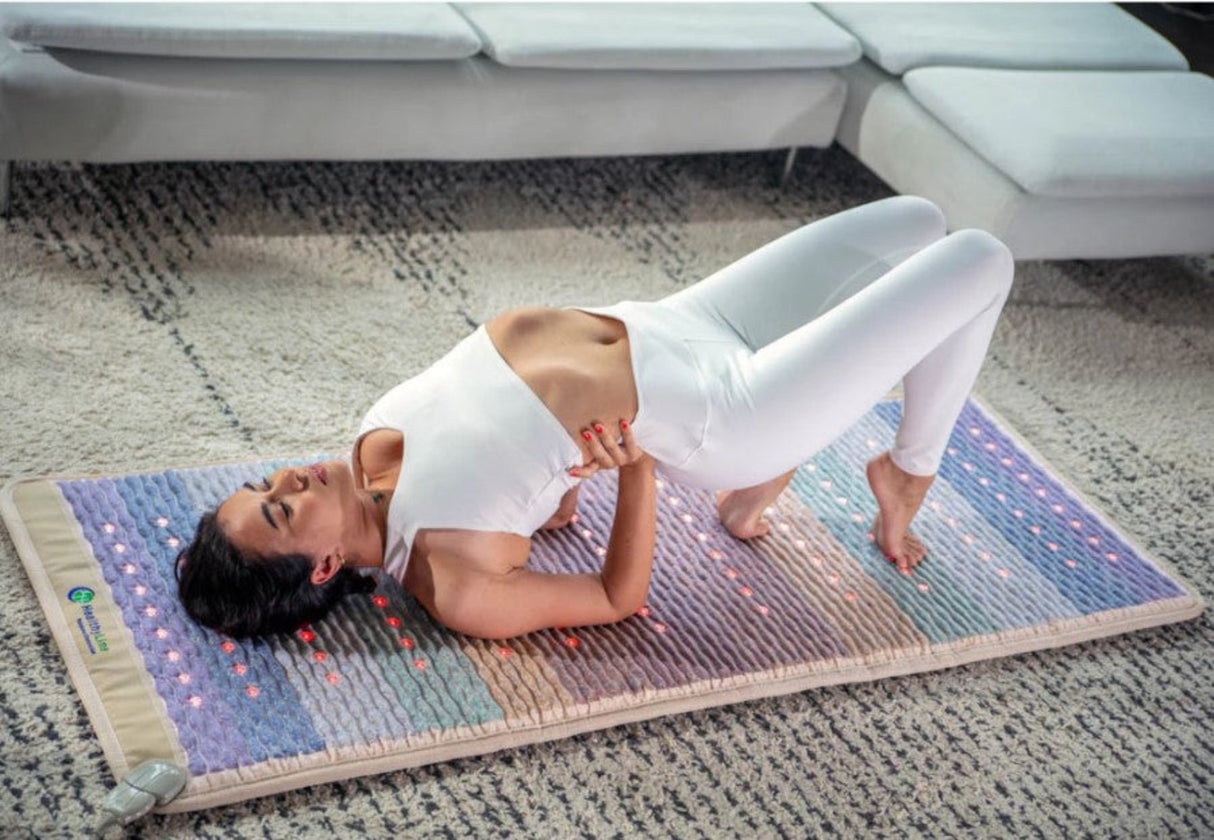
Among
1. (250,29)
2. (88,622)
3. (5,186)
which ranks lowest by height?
(88,622)

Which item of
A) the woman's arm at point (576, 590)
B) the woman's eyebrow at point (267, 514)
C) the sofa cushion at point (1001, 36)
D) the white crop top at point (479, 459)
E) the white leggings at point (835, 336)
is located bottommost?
the woman's arm at point (576, 590)

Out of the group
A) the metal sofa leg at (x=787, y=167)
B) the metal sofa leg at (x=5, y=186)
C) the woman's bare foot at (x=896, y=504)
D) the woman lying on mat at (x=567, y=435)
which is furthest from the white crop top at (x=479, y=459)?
the metal sofa leg at (x=787, y=167)

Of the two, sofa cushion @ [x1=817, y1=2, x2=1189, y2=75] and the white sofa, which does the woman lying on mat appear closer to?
the white sofa

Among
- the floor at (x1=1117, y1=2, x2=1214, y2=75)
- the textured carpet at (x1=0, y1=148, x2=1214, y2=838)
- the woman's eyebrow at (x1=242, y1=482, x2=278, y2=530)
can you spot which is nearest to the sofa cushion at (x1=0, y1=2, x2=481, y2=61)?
the textured carpet at (x1=0, y1=148, x2=1214, y2=838)

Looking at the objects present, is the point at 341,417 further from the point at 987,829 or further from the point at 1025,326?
the point at 1025,326

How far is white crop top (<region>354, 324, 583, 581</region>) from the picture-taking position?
1.73 metres

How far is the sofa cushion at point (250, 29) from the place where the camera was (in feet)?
7.93

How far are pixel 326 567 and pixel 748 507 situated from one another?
0.66 metres

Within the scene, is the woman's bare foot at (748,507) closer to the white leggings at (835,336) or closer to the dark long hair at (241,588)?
the white leggings at (835,336)

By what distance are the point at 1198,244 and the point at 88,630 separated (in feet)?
7.57

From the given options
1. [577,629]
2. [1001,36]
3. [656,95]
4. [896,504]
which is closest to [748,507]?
Result: [896,504]

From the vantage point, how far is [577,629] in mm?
1918

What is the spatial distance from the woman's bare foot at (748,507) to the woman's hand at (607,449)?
0.31 meters

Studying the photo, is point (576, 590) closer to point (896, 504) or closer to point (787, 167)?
point (896, 504)
